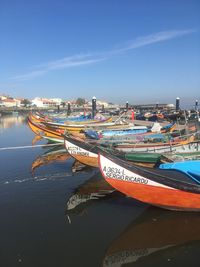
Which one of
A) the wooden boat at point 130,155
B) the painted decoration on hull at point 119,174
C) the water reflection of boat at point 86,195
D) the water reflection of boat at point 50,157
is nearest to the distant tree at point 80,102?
the water reflection of boat at point 50,157

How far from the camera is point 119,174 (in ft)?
32.7

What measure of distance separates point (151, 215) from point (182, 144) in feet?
22.8

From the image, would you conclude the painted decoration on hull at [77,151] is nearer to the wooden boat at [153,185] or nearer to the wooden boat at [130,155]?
the wooden boat at [130,155]

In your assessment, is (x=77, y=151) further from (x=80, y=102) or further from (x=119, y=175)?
(x=80, y=102)

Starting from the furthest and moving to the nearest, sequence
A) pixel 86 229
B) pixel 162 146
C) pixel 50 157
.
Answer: pixel 50 157 → pixel 162 146 → pixel 86 229

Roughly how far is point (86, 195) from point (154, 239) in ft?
14.3

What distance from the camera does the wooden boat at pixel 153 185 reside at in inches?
376

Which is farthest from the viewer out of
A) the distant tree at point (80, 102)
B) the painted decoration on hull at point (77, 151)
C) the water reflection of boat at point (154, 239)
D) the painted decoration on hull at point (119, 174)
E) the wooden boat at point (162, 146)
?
the distant tree at point (80, 102)

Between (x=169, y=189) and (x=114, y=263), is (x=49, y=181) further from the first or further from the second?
(x=114, y=263)

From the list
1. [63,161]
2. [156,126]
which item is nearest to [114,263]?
[63,161]

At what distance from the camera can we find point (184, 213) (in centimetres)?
1012

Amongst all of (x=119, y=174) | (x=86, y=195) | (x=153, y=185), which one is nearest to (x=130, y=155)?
(x=86, y=195)

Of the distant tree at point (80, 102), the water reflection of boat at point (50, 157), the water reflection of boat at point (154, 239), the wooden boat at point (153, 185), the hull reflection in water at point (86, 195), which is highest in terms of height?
the distant tree at point (80, 102)

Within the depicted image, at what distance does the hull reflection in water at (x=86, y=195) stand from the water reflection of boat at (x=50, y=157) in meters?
4.48
